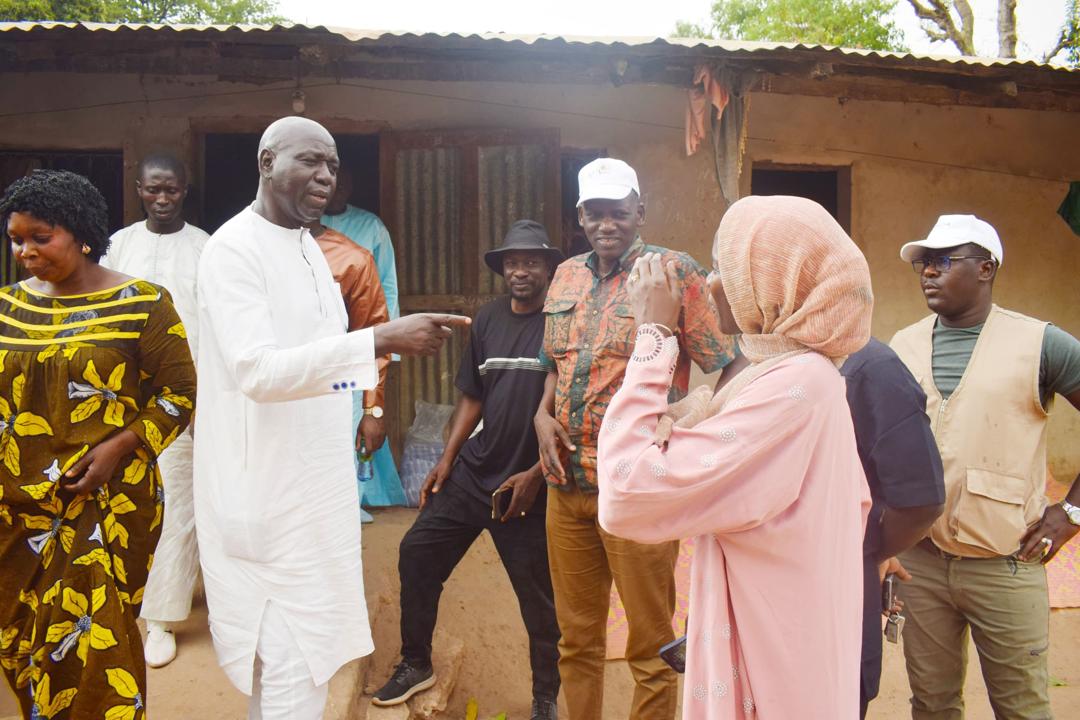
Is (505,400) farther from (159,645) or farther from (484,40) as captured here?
(484,40)

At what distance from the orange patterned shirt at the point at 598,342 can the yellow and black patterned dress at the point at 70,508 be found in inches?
54.4

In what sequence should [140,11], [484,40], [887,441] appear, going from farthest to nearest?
1. [140,11]
2. [484,40]
3. [887,441]

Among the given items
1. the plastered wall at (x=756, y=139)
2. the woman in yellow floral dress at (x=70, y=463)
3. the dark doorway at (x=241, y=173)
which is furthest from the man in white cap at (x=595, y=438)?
the dark doorway at (x=241, y=173)

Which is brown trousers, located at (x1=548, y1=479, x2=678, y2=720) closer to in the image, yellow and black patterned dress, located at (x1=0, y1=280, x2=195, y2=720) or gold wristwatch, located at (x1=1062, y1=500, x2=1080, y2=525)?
gold wristwatch, located at (x1=1062, y1=500, x2=1080, y2=525)

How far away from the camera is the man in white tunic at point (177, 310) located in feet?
12.3

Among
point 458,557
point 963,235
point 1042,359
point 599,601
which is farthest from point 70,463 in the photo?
point 1042,359

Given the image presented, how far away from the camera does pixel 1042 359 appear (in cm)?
280

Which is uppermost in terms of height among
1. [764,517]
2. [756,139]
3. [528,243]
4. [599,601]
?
[756,139]

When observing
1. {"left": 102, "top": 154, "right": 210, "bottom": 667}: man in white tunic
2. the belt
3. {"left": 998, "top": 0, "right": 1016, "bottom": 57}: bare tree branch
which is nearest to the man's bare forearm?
the belt

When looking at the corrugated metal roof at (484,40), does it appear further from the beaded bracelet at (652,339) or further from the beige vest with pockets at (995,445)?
the beaded bracelet at (652,339)

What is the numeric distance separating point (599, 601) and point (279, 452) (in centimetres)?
140

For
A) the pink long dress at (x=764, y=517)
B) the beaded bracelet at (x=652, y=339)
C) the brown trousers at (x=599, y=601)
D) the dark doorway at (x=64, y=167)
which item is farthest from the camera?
the dark doorway at (x=64, y=167)

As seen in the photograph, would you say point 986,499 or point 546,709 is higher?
point 986,499

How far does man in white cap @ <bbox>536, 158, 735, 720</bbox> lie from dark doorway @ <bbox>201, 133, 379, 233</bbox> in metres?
5.13
